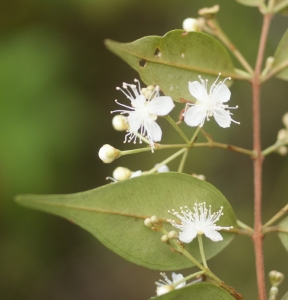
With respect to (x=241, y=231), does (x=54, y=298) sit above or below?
above

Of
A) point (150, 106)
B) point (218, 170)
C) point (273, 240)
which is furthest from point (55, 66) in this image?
point (150, 106)

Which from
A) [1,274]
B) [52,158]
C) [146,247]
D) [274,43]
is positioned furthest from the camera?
[274,43]

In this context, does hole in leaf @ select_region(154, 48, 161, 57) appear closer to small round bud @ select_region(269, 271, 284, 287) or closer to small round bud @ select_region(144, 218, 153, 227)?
small round bud @ select_region(144, 218, 153, 227)

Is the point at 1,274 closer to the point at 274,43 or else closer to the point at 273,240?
the point at 273,240

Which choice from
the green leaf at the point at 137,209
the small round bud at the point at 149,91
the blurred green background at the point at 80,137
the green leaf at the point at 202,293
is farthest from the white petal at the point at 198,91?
the blurred green background at the point at 80,137

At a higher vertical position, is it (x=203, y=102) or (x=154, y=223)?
(x=203, y=102)

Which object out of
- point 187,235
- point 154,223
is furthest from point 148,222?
point 187,235

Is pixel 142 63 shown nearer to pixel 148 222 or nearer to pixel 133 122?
pixel 133 122
